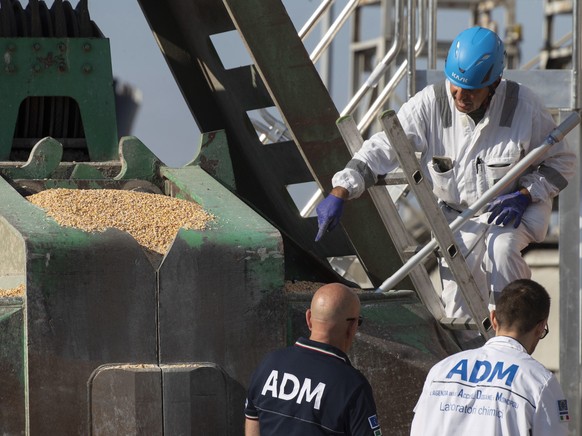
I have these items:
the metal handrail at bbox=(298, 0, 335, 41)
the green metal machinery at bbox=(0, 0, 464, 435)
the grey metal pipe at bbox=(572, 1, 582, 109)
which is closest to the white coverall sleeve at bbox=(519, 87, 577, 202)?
the green metal machinery at bbox=(0, 0, 464, 435)

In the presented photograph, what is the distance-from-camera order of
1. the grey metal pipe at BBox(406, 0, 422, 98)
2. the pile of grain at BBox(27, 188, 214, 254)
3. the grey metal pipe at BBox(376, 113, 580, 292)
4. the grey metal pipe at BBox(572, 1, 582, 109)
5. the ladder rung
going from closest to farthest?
the pile of grain at BBox(27, 188, 214, 254)
the grey metal pipe at BBox(376, 113, 580, 292)
the ladder rung
the grey metal pipe at BBox(406, 0, 422, 98)
the grey metal pipe at BBox(572, 1, 582, 109)

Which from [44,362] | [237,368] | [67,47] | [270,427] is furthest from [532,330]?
[67,47]

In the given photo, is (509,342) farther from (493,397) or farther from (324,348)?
(324,348)

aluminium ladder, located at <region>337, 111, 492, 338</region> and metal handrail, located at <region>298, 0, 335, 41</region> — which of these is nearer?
aluminium ladder, located at <region>337, 111, 492, 338</region>

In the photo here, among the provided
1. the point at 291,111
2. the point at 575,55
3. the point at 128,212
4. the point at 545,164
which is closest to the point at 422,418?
the point at 128,212

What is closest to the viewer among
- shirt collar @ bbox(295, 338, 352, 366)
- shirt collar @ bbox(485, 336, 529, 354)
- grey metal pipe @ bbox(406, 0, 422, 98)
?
shirt collar @ bbox(485, 336, 529, 354)

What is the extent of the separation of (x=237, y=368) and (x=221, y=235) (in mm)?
547

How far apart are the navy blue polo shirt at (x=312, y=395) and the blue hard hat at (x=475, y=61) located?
196cm

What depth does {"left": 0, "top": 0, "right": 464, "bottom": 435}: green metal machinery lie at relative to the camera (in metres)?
5.09

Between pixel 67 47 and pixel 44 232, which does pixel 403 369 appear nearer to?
pixel 44 232

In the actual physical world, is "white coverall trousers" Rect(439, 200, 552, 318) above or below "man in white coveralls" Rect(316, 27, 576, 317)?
below

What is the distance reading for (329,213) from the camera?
584 cm

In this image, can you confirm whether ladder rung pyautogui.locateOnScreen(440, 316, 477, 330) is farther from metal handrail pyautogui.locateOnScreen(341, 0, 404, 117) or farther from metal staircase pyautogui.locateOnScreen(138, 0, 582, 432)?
metal handrail pyautogui.locateOnScreen(341, 0, 404, 117)

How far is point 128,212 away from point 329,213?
2.94ft
